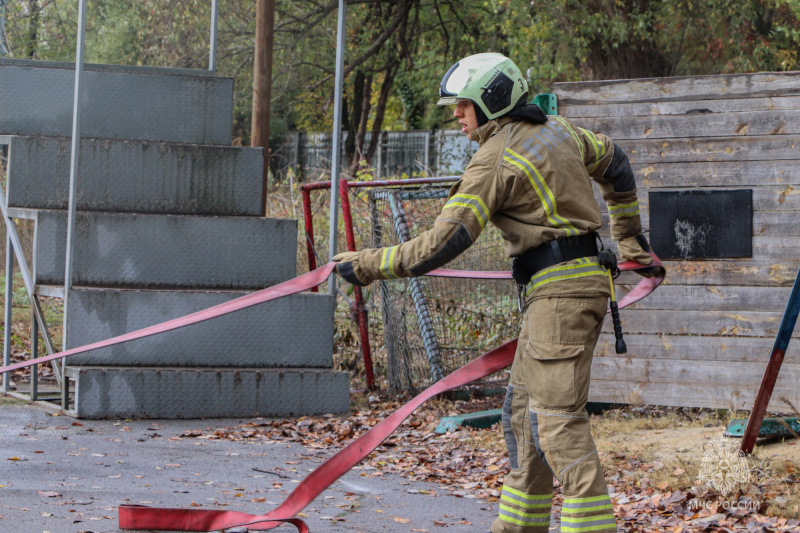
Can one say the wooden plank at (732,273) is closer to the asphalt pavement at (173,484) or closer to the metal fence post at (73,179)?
the asphalt pavement at (173,484)

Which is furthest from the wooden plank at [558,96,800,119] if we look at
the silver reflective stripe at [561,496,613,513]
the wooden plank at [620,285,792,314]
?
the silver reflective stripe at [561,496,613,513]

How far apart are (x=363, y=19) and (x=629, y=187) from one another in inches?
705

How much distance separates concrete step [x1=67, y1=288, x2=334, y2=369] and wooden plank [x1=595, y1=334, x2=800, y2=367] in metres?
2.34

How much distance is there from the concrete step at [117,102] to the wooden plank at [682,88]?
3.06m

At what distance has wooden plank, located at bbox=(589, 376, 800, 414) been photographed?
7184mm

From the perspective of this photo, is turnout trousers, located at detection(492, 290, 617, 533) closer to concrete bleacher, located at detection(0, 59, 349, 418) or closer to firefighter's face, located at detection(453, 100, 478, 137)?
firefighter's face, located at detection(453, 100, 478, 137)

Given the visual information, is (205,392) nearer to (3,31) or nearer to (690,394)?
(690,394)

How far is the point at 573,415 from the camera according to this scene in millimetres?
3939

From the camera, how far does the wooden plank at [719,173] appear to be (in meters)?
7.27

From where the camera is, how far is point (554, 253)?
4.06 metres

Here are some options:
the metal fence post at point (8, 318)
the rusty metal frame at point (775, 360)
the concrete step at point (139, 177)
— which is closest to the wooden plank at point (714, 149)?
the rusty metal frame at point (775, 360)

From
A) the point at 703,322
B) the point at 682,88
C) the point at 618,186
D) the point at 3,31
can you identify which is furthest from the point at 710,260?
the point at 3,31

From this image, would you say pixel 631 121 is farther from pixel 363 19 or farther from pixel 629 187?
pixel 363 19

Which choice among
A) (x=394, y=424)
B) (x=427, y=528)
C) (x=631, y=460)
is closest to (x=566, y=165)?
(x=394, y=424)
